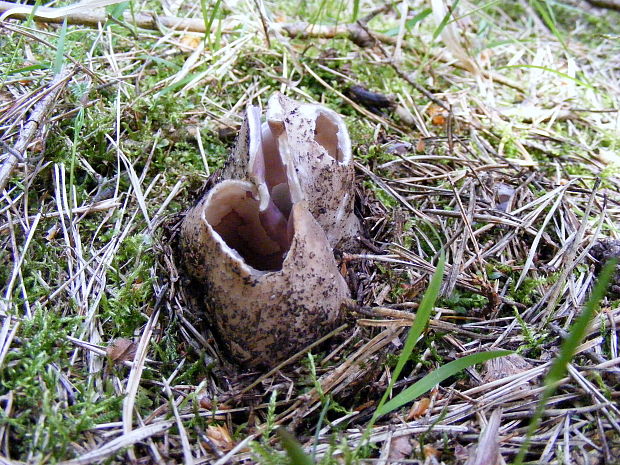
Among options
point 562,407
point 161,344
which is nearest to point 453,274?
point 562,407

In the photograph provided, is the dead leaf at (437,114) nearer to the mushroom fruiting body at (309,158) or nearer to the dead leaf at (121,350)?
the mushroom fruiting body at (309,158)

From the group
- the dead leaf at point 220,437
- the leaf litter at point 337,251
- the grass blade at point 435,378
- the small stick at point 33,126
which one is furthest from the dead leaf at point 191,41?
the grass blade at point 435,378

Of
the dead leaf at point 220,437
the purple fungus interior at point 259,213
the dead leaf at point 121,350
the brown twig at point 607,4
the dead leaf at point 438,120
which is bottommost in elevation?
the dead leaf at point 220,437

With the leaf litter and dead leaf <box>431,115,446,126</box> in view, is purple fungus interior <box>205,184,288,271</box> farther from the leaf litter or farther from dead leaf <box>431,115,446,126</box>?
dead leaf <box>431,115,446,126</box>

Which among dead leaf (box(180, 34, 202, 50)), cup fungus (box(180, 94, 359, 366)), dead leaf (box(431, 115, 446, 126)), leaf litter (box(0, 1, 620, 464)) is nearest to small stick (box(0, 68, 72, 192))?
leaf litter (box(0, 1, 620, 464))

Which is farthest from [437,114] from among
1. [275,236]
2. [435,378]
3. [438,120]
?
[435,378]

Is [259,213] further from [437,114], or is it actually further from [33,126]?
[437,114]
